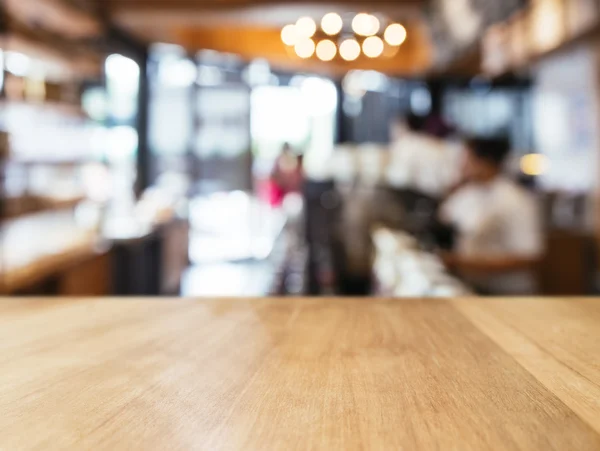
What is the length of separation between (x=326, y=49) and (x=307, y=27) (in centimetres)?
45

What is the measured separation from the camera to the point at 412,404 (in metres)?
0.48

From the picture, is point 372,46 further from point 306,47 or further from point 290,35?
point 290,35

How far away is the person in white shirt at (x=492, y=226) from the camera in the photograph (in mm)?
2824

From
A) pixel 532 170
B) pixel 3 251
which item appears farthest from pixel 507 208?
pixel 532 170

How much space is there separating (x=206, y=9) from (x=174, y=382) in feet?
19.8

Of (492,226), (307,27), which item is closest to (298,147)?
(307,27)

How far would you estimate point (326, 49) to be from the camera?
20.6 feet

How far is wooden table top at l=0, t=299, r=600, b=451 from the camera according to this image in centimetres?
43

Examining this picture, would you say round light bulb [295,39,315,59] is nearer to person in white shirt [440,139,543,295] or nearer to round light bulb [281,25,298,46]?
round light bulb [281,25,298,46]

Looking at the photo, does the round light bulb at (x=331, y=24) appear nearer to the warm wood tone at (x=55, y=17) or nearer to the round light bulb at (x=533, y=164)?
the warm wood tone at (x=55, y=17)

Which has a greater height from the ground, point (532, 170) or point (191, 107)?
point (191, 107)

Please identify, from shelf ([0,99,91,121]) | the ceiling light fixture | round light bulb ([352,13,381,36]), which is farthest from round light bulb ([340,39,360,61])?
shelf ([0,99,91,121])

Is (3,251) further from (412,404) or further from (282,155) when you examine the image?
(282,155)

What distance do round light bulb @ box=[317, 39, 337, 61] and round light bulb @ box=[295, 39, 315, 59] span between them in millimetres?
71
